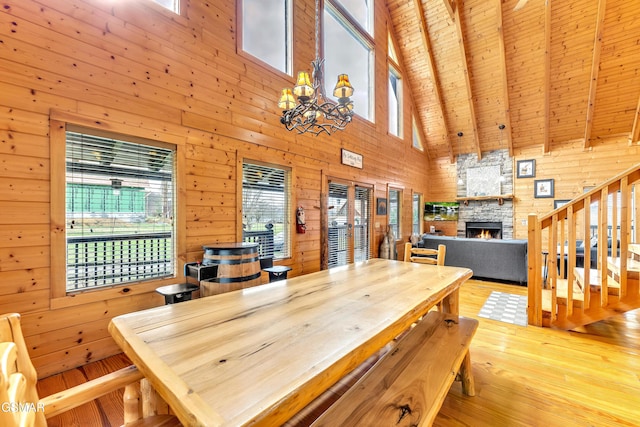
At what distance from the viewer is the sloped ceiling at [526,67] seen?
549 centimetres

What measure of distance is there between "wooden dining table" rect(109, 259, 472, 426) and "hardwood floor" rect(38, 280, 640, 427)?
2.75 feet

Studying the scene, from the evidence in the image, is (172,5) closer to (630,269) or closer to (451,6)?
(630,269)

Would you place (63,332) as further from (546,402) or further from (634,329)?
(634,329)

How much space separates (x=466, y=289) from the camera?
451cm

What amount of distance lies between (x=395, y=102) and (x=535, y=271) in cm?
546

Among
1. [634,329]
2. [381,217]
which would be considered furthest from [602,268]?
[381,217]

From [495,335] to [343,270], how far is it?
185 centimetres

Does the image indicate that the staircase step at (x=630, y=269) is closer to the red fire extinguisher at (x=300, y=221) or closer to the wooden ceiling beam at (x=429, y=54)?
the red fire extinguisher at (x=300, y=221)

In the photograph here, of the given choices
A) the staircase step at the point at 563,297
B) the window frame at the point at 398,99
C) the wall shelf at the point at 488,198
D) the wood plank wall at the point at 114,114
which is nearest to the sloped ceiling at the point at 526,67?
the window frame at the point at 398,99

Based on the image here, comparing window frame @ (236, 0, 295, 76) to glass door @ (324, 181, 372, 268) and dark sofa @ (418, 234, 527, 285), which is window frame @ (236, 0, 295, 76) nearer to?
glass door @ (324, 181, 372, 268)

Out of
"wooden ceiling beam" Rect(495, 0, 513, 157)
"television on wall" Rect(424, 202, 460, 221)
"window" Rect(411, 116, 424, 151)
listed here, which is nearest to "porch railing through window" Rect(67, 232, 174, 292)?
"wooden ceiling beam" Rect(495, 0, 513, 157)

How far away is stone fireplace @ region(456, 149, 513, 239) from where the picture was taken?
8.11 meters

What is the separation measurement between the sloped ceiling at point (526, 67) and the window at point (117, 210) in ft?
19.9

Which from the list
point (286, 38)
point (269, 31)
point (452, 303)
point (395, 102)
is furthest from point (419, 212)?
point (452, 303)
